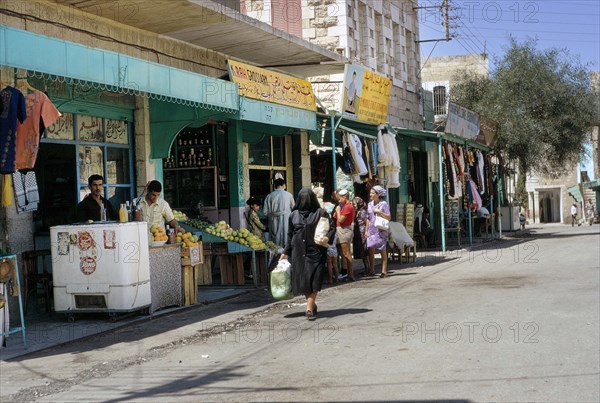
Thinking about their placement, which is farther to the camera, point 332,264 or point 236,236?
point 332,264

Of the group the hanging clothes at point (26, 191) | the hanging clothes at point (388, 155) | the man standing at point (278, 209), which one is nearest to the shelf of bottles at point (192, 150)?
the man standing at point (278, 209)

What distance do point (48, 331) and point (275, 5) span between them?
1417cm

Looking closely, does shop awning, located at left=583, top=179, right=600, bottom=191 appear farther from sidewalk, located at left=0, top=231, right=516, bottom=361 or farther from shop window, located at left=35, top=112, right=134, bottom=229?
shop window, located at left=35, top=112, right=134, bottom=229

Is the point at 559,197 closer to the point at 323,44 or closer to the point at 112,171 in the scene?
the point at 323,44

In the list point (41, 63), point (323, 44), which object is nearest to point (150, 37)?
point (41, 63)

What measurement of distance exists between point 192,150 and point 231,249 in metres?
3.84

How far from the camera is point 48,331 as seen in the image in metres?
9.45

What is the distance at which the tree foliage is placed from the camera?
31031 millimetres

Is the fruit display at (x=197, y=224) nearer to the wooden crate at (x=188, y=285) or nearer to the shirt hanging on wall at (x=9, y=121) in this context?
the wooden crate at (x=188, y=285)

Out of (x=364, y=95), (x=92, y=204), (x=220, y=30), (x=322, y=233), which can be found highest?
(x=220, y=30)

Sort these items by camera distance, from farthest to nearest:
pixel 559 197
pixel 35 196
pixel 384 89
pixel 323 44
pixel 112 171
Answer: pixel 559 197, pixel 323 44, pixel 384 89, pixel 112 171, pixel 35 196

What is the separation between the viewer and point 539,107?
31.5m

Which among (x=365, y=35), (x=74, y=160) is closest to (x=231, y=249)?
(x=74, y=160)

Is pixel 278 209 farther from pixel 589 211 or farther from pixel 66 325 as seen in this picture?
pixel 589 211
